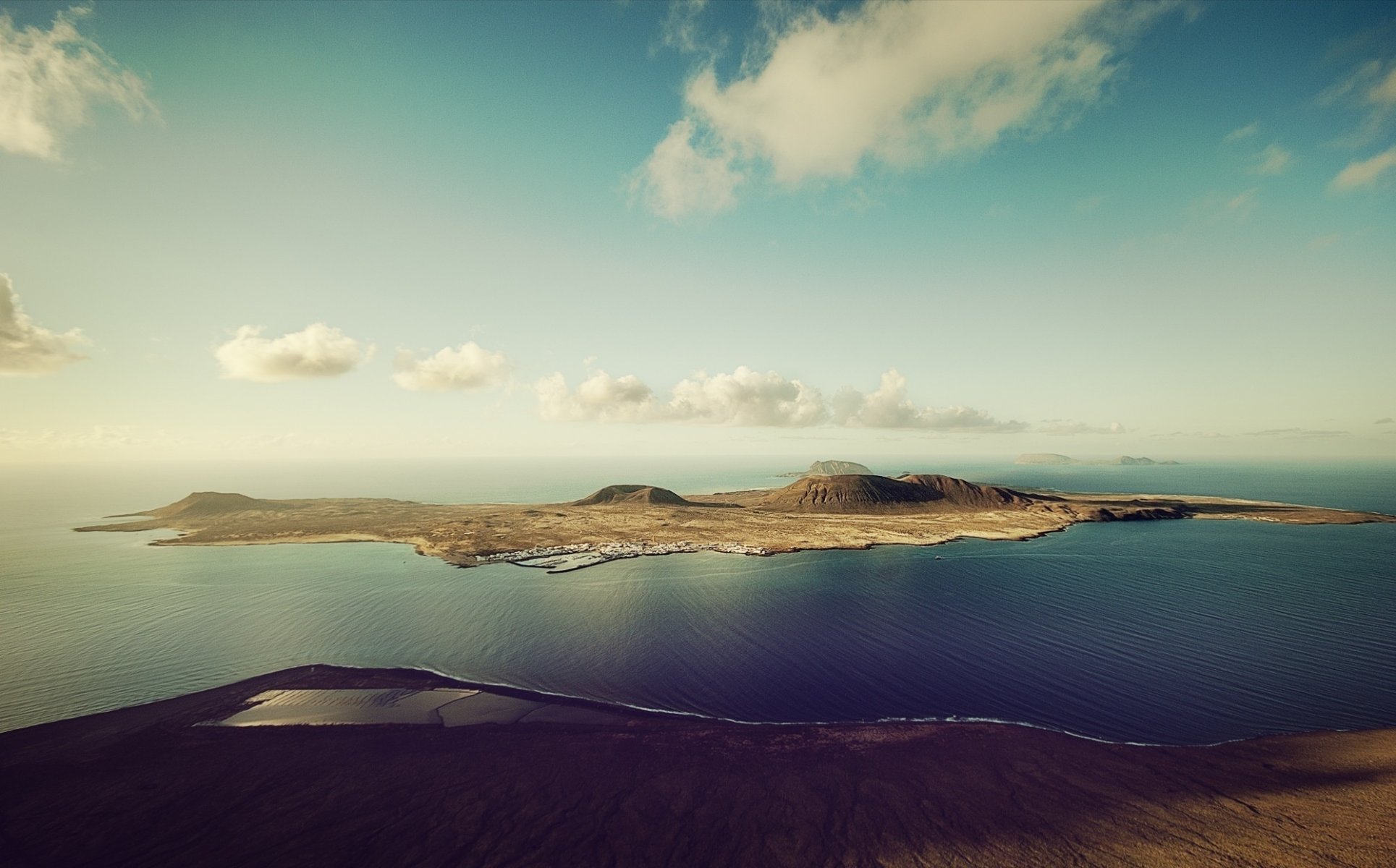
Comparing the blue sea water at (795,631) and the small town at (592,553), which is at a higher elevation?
the small town at (592,553)

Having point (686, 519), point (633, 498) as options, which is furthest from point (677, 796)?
point (633, 498)

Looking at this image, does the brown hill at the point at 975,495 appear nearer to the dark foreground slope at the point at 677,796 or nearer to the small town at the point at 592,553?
the small town at the point at 592,553

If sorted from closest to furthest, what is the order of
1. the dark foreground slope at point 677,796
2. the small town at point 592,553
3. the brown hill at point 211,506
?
the dark foreground slope at point 677,796, the small town at point 592,553, the brown hill at point 211,506

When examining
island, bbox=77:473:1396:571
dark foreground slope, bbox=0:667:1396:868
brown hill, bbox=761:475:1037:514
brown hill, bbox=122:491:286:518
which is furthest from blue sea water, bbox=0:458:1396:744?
brown hill, bbox=122:491:286:518

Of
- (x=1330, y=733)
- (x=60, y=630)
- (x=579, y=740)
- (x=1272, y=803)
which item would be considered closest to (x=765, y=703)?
(x=579, y=740)

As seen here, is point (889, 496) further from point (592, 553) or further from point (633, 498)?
point (592, 553)

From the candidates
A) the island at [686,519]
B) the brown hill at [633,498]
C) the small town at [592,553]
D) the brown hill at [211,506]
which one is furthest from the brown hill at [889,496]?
the brown hill at [211,506]
